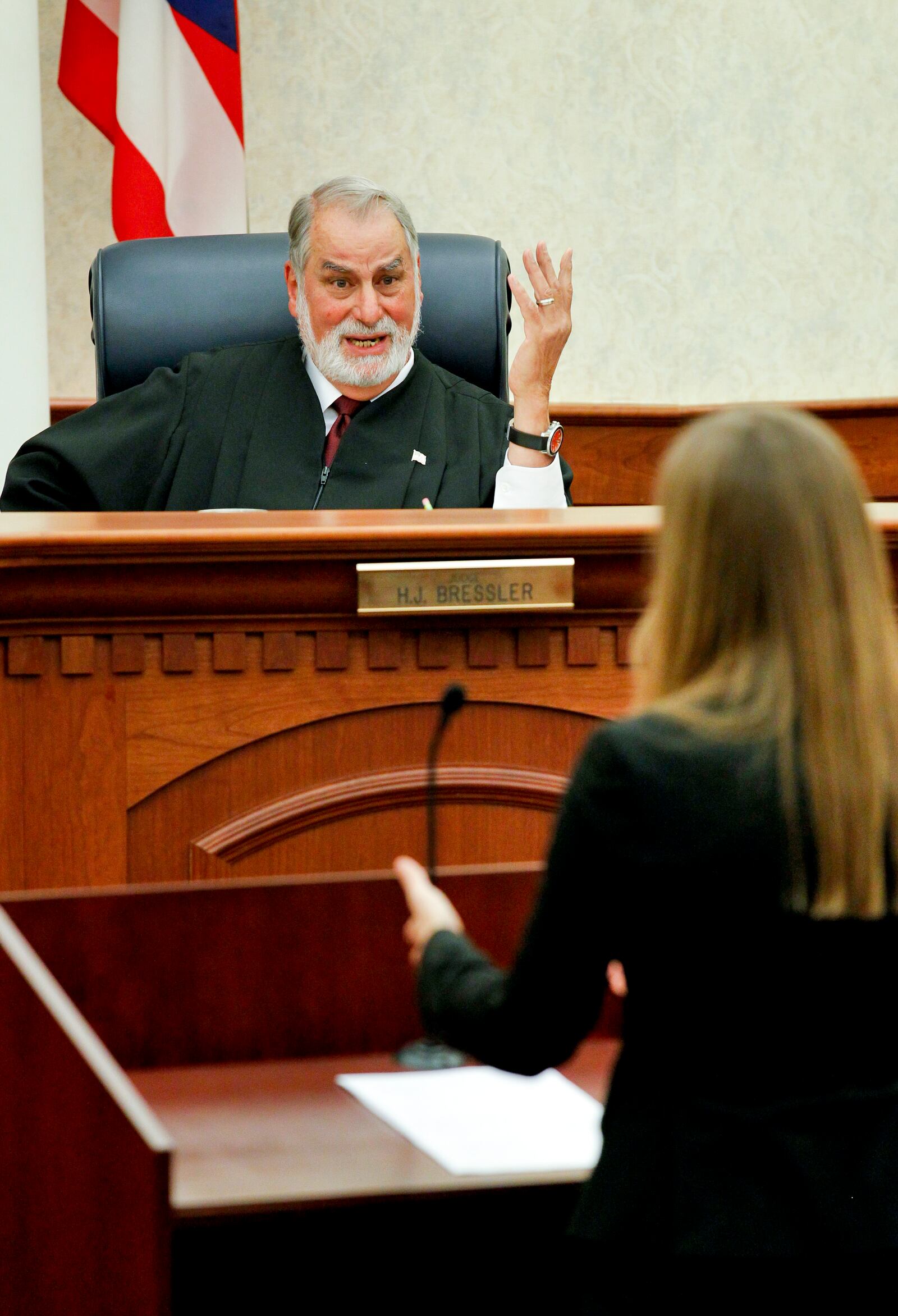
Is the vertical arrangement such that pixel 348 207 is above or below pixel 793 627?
above

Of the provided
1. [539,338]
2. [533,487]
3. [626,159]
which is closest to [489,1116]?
[533,487]

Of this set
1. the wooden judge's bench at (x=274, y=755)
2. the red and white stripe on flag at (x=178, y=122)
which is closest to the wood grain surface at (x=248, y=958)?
the wooden judge's bench at (x=274, y=755)

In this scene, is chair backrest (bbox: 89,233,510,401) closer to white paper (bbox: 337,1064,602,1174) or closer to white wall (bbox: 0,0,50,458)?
white wall (bbox: 0,0,50,458)

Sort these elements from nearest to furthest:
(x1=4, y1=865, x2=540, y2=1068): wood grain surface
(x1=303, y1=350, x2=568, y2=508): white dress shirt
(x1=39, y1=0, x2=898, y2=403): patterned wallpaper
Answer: (x1=4, y1=865, x2=540, y2=1068): wood grain surface < (x1=303, y1=350, x2=568, y2=508): white dress shirt < (x1=39, y1=0, x2=898, y2=403): patterned wallpaper

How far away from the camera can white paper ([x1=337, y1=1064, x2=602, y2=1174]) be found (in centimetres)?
102

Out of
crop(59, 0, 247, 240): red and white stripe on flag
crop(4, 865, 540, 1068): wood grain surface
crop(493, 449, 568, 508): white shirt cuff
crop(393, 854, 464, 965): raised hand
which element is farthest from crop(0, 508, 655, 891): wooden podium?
crop(59, 0, 247, 240): red and white stripe on flag

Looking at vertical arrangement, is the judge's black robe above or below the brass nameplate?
above

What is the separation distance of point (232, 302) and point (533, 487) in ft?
2.13

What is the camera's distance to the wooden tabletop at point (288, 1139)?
967 millimetres

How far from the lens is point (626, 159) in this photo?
13.2 feet

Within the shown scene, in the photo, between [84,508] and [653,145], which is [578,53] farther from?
[84,508]

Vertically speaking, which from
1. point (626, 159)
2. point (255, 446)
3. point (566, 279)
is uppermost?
point (626, 159)

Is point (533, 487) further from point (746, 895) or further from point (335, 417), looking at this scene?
point (746, 895)

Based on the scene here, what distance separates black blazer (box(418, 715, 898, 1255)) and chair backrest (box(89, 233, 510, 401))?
1.94 metres
